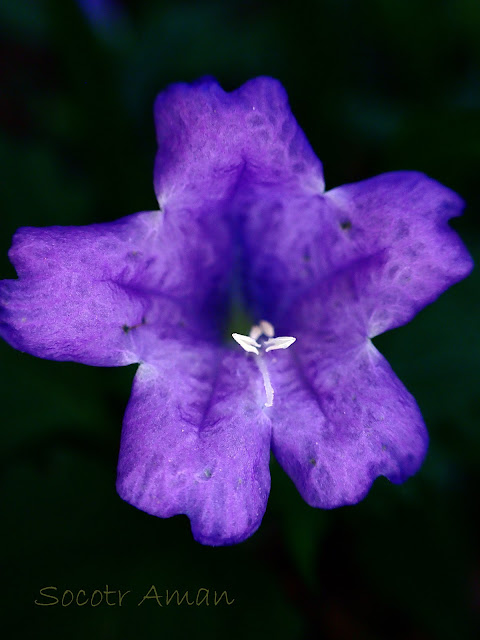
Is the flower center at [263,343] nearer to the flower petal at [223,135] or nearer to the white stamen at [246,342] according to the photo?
the white stamen at [246,342]

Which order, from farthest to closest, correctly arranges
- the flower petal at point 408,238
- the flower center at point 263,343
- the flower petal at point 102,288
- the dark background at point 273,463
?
the dark background at point 273,463 < the flower center at point 263,343 < the flower petal at point 408,238 < the flower petal at point 102,288

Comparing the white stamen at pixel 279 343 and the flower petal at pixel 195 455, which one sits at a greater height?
the white stamen at pixel 279 343

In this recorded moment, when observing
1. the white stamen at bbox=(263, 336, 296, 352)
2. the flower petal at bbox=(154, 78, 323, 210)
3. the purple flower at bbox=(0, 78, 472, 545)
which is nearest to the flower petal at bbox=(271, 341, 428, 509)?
the purple flower at bbox=(0, 78, 472, 545)

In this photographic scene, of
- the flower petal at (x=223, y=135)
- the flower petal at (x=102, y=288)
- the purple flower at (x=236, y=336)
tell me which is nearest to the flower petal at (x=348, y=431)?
the purple flower at (x=236, y=336)

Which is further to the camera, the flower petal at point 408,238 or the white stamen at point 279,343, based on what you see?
the white stamen at point 279,343

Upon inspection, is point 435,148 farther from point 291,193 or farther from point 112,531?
point 112,531

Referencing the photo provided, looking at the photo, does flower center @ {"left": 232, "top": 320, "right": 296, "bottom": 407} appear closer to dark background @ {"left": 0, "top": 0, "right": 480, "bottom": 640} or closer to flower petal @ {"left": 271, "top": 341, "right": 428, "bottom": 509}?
flower petal @ {"left": 271, "top": 341, "right": 428, "bottom": 509}
